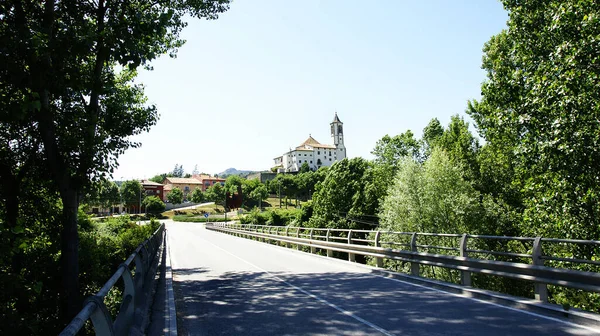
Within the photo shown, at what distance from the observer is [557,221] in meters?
15.9

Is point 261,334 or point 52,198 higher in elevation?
point 52,198

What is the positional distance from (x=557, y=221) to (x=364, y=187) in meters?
46.7

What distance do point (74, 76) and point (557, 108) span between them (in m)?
14.9

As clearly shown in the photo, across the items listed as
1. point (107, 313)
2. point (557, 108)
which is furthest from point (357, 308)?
point (557, 108)

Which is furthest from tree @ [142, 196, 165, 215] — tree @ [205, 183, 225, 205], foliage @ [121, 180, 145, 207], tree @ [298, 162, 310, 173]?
tree @ [298, 162, 310, 173]

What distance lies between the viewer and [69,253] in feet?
31.8

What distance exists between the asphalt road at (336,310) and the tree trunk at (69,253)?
2204mm

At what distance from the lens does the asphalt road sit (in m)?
6.23

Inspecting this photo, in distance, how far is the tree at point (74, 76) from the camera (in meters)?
6.28

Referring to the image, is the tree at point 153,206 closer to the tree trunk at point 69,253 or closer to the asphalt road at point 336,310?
the asphalt road at point 336,310

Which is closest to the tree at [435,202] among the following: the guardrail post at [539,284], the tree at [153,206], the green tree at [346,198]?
the green tree at [346,198]

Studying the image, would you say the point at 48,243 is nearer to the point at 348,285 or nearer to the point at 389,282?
the point at 348,285

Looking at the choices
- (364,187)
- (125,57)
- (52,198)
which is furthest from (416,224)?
(125,57)

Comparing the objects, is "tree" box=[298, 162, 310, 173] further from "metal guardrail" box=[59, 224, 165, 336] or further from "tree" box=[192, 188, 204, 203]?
"metal guardrail" box=[59, 224, 165, 336]
